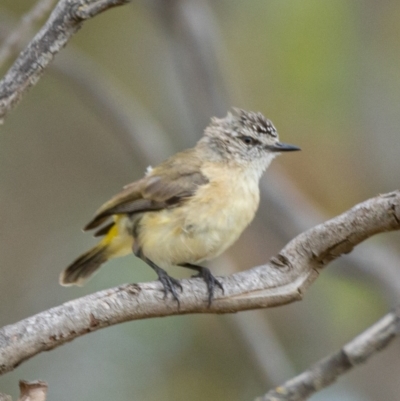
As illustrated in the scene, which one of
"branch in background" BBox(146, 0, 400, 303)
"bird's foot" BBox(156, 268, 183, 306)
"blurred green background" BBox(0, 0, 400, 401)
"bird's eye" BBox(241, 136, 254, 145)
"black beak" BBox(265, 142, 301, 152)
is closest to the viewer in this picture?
"bird's foot" BBox(156, 268, 183, 306)

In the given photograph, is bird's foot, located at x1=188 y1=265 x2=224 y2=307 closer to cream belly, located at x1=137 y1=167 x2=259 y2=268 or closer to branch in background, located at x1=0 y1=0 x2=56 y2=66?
cream belly, located at x1=137 y1=167 x2=259 y2=268

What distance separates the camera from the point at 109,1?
2.71 metres

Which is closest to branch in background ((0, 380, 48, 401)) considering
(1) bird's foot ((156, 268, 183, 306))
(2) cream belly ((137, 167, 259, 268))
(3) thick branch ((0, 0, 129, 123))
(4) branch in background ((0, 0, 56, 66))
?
(1) bird's foot ((156, 268, 183, 306))

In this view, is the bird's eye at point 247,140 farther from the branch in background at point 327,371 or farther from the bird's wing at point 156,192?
the branch in background at point 327,371

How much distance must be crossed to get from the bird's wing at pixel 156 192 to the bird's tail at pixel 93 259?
14cm

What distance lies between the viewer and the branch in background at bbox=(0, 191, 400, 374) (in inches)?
97.9

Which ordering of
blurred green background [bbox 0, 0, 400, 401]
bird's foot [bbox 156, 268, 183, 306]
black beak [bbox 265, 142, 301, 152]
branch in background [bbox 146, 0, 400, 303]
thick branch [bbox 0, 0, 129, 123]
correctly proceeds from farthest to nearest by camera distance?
1. blurred green background [bbox 0, 0, 400, 401]
2. branch in background [bbox 146, 0, 400, 303]
3. black beak [bbox 265, 142, 301, 152]
4. bird's foot [bbox 156, 268, 183, 306]
5. thick branch [bbox 0, 0, 129, 123]

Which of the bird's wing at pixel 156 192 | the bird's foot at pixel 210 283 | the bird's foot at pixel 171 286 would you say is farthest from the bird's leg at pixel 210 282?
the bird's wing at pixel 156 192

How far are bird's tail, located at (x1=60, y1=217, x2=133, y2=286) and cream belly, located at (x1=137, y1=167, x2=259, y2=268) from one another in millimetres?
323

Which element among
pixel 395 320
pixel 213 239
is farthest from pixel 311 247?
pixel 213 239

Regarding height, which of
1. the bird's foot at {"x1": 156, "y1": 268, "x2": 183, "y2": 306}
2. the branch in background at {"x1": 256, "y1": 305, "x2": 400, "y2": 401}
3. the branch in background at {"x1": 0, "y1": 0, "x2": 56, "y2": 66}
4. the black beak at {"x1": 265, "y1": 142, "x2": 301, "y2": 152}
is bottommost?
the branch in background at {"x1": 256, "y1": 305, "x2": 400, "y2": 401}

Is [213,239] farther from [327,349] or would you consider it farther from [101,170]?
[101,170]

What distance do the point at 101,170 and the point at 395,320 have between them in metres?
4.53

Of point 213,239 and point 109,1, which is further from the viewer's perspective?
point 213,239
